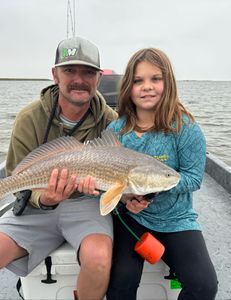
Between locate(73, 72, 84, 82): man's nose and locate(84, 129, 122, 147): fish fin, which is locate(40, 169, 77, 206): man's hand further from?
locate(73, 72, 84, 82): man's nose

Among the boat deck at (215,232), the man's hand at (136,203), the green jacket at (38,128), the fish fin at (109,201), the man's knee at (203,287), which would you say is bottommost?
the boat deck at (215,232)

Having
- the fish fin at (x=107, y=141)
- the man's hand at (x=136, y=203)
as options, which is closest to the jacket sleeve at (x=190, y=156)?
the man's hand at (x=136, y=203)

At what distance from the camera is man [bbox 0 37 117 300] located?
2762 millimetres

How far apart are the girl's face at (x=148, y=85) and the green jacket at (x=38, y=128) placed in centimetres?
56

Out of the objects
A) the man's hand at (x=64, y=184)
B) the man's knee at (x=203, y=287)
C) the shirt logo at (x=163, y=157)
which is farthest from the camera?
the shirt logo at (x=163, y=157)

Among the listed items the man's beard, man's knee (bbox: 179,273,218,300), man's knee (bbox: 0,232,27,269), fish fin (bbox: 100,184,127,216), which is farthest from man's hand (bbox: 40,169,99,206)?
man's knee (bbox: 179,273,218,300)

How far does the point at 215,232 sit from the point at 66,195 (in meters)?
2.23

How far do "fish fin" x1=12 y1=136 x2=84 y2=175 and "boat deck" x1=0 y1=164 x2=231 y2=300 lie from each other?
1.22 meters

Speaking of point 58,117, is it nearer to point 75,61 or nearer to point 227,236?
point 75,61

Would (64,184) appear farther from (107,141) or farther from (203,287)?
(203,287)

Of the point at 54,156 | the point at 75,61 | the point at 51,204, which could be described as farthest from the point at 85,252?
the point at 75,61

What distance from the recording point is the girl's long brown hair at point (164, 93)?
3176mm

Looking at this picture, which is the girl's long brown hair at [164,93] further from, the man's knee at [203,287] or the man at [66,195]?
the man's knee at [203,287]

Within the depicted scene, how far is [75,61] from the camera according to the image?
3359mm
